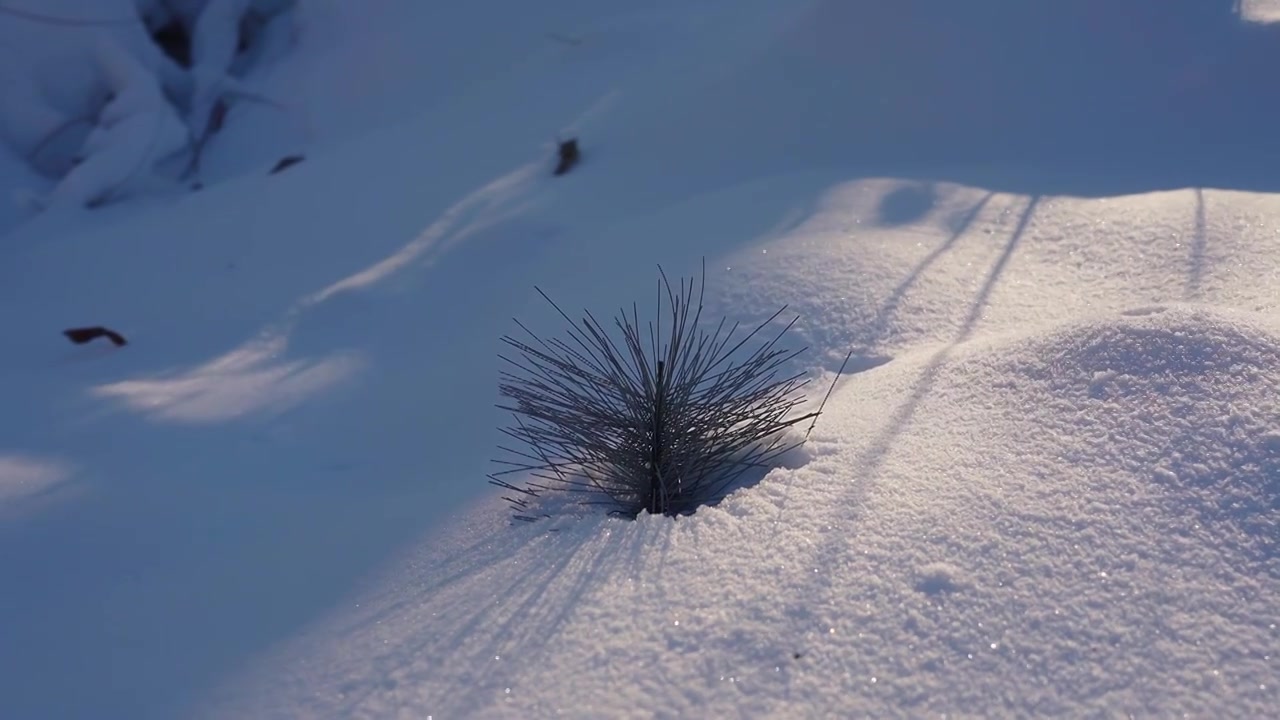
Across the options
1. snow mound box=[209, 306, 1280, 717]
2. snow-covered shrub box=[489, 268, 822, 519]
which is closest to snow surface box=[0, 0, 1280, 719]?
snow mound box=[209, 306, 1280, 717]

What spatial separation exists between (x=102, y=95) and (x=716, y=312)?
15.5ft

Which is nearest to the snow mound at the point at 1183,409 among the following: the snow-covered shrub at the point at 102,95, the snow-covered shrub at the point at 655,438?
the snow-covered shrub at the point at 655,438

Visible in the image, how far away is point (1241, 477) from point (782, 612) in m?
0.93

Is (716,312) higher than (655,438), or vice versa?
→ (716,312)

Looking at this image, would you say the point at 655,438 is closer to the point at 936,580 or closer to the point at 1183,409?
the point at 936,580

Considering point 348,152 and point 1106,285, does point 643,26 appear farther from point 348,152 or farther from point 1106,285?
point 1106,285

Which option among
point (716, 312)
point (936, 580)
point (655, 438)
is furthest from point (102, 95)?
point (936, 580)

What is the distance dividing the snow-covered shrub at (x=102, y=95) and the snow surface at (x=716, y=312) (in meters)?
0.28

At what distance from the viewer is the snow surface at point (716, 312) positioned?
1.96 m

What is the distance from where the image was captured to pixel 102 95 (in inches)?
254

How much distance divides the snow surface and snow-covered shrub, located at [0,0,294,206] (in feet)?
0.90

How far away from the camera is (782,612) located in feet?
6.58

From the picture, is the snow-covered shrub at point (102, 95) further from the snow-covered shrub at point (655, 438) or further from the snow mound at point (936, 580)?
the snow mound at point (936, 580)

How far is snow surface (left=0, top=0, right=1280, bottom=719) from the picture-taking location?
196 centimetres
